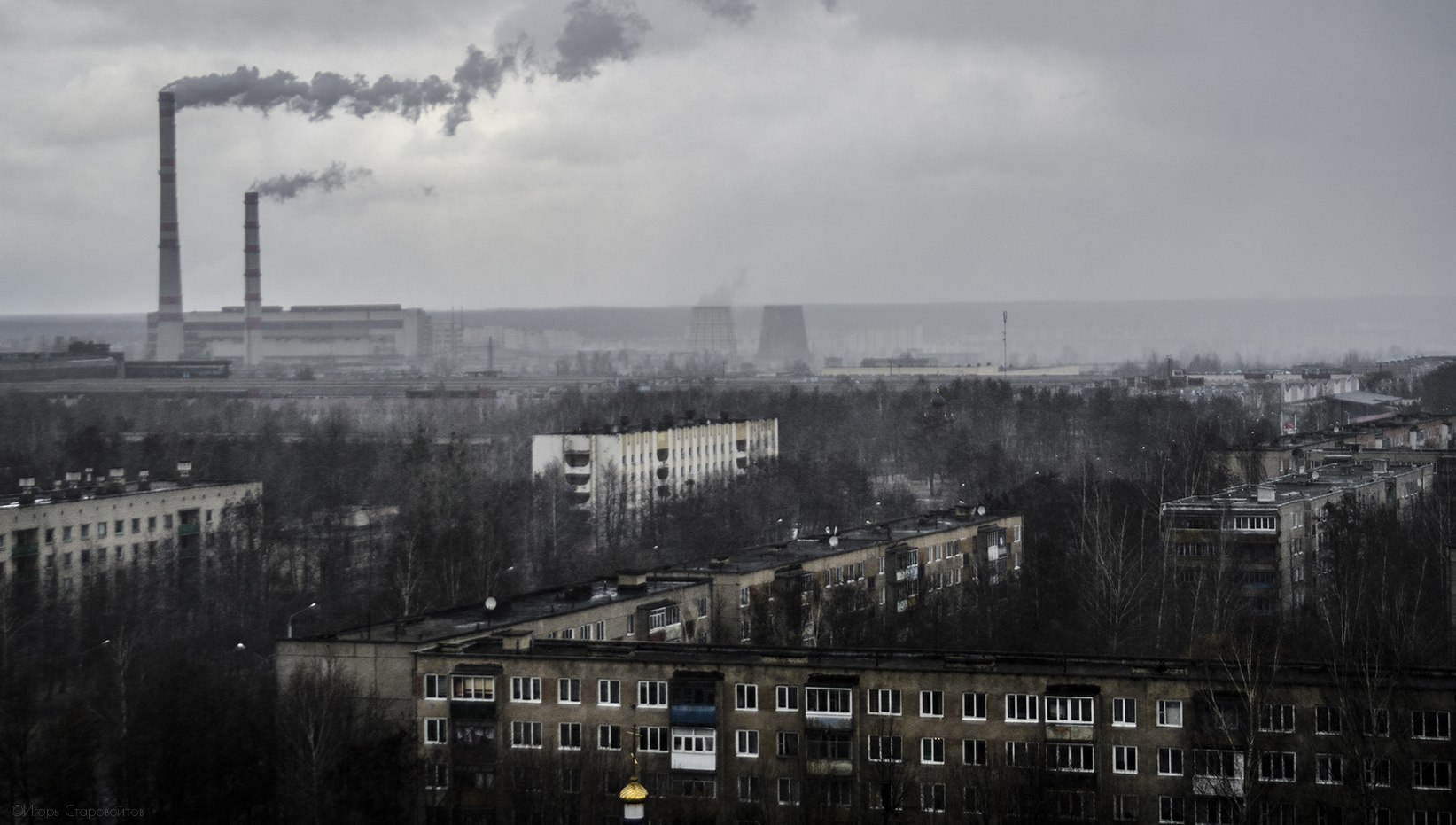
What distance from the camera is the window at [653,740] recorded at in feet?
39.8

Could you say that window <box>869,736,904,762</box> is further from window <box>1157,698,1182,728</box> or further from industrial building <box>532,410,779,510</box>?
industrial building <box>532,410,779,510</box>

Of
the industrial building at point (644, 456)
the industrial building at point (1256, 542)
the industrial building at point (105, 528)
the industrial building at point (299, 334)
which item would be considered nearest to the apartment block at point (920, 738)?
the industrial building at point (1256, 542)

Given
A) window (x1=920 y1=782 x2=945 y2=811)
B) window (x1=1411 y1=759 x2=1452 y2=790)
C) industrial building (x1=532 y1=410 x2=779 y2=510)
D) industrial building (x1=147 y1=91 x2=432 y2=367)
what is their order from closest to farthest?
1. window (x1=1411 y1=759 x2=1452 y2=790)
2. window (x1=920 y1=782 x2=945 y2=811)
3. industrial building (x1=532 y1=410 x2=779 y2=510)
4. industrial building (x1=147 y1=91 x2=432 y2=367)

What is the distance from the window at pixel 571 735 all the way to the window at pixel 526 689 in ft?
0.87

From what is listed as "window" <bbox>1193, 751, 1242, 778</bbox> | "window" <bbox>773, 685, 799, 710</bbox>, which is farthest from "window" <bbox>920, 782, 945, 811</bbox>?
"window" <bbox>1193, 751, 1242, 778</bbox>

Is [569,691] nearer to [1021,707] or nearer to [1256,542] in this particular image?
[1021,707]

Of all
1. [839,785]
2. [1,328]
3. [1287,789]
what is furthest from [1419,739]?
[1,328]

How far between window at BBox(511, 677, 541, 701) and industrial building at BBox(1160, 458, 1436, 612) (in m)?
10.1

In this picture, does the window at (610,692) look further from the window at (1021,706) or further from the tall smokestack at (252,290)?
the tall smokestack at (252,290)

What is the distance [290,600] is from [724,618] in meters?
6.55

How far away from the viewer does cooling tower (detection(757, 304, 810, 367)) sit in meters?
124

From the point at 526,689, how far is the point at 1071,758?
143 inches

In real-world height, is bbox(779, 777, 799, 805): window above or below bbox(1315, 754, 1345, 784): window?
below

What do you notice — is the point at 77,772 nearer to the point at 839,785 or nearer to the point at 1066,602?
the point at 839,785
